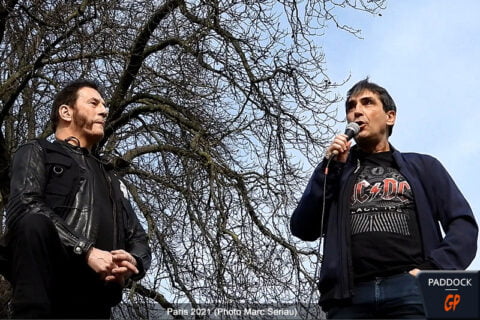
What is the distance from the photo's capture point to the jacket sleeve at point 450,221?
11.6 feet

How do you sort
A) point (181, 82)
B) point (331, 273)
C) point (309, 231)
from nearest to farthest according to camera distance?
1. point (331, 273)
2. point (309, 231)
3. point (181, 82)

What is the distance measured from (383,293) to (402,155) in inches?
29.3

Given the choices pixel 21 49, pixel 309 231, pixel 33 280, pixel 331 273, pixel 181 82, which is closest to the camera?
pixel 33 280

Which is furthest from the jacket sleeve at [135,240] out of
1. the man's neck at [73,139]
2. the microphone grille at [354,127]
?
the microphone grille at [354,127]

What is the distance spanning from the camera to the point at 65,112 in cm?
415

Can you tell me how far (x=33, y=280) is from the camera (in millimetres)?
3367

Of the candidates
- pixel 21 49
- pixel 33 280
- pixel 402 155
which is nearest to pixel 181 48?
pixel 21 49

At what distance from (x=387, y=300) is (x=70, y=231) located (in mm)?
1336

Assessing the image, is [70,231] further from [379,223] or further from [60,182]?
[379,223]

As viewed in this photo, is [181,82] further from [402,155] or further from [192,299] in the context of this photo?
[402,155]

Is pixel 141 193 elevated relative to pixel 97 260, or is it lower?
elevated

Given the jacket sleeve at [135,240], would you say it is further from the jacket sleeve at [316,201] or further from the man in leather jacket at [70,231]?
the jacket sleeve at [316,201]

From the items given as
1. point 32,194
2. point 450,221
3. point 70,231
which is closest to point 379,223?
point 450,221

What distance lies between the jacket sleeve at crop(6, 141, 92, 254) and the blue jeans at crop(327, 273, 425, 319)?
44.7 inches
